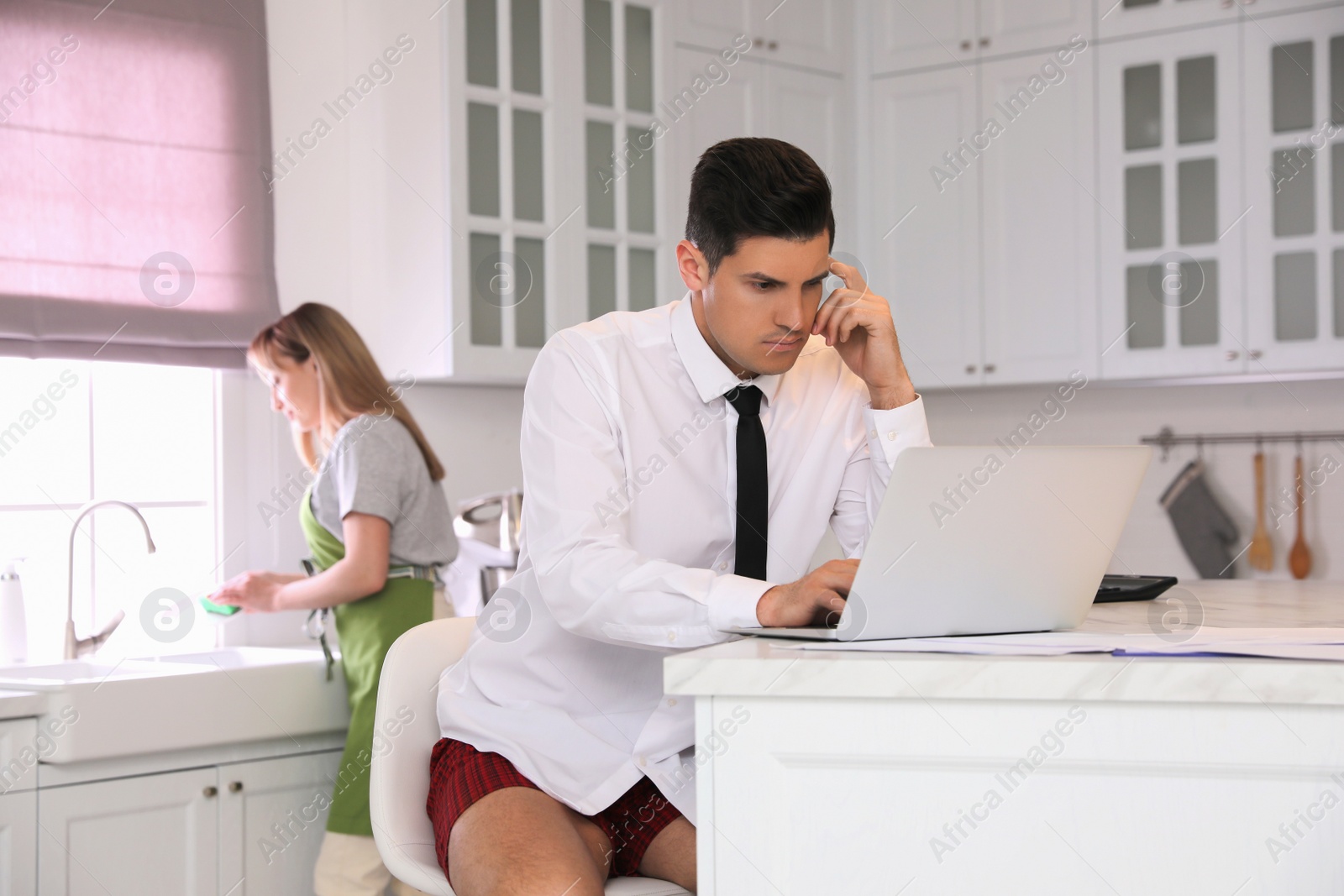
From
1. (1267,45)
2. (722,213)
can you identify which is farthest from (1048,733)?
(1267,45)

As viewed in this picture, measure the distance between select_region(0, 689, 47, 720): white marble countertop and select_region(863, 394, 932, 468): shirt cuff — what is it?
4.69ft

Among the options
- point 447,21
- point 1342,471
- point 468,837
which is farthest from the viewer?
point 1342,471

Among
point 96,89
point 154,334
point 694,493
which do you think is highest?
point 96,89

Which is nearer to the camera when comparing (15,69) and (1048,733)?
(1048,733)

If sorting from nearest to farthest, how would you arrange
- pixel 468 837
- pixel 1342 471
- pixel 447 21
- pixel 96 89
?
1. pixel 468 837
2. pixel 96 89
3. pixel 447 21
4. pixel 1342 471

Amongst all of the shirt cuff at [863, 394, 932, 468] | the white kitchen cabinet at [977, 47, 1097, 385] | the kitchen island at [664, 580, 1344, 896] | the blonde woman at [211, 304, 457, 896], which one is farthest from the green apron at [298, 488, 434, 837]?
the white kitchen cabinet at [977, 47, 1097, 385]

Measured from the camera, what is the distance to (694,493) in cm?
150

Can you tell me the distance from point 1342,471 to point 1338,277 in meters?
0.57

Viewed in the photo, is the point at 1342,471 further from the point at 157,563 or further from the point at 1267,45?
the point at 157,563

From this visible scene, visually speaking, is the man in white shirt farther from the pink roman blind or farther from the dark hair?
the pink roman blind

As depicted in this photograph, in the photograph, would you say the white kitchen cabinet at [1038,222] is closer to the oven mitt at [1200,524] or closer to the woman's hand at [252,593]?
the oven mitt at [1200,524]

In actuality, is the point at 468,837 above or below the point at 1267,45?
below

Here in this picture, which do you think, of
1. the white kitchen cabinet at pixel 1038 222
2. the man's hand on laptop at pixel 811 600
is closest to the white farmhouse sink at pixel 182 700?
the man's hand on laptop at pixel 811 600

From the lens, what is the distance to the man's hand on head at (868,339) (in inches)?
58.2
